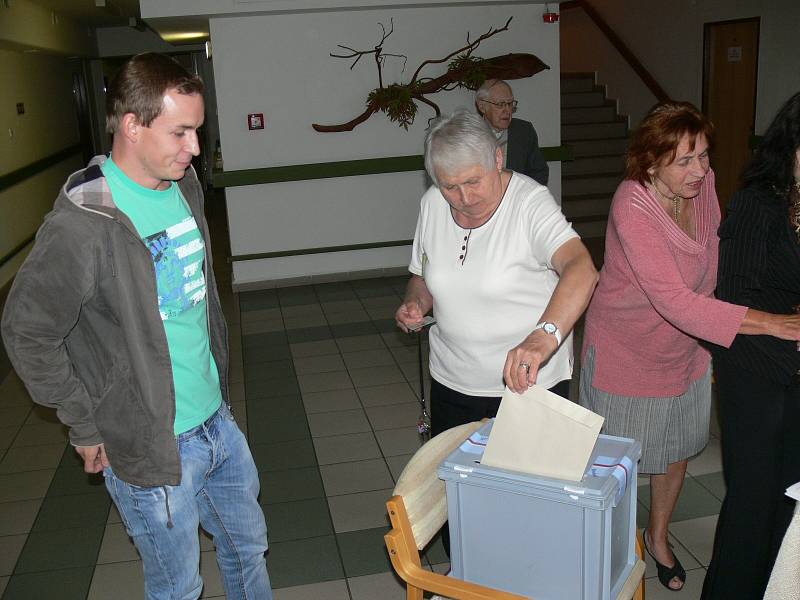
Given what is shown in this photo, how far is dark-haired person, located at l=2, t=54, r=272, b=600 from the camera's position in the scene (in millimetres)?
1724

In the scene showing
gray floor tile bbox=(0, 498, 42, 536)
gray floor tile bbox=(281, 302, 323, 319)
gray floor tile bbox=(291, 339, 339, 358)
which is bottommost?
gray floor tile bbox=(0, 498, 42, 536)

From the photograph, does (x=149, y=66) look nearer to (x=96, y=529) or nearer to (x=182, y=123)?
(x=182, y=123)

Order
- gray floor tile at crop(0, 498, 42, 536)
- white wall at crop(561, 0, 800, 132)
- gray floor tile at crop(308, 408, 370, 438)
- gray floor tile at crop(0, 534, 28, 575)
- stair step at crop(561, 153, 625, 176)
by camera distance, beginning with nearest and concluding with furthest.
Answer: gray floor tile at crop(0, 534, 28, 575)
gray floor tile at crop(0, 498, 42, 536)
gray floor tile at crop(308, 408, 370, 438)
white wall at crop(561, 0, 800, 132)
stair step at crop(561, 153, 625, 176)

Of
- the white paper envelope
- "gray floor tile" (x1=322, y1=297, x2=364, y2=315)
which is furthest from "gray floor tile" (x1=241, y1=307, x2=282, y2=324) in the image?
the white paper envelope

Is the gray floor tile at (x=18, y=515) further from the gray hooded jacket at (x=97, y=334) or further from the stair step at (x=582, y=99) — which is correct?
the stair step at (x=582, y=99)

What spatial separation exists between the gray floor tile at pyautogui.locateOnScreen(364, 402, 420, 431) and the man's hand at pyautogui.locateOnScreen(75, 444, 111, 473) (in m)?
2.57

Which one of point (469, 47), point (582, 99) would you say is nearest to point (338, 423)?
point (469, 47)

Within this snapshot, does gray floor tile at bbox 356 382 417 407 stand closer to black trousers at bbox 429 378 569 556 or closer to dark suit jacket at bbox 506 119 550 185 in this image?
dark suit jacket at bbox 506 119 550 185

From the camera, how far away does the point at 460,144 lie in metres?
2.07

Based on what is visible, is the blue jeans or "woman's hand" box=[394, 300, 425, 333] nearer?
the blue jeans

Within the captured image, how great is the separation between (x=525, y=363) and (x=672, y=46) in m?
9.16

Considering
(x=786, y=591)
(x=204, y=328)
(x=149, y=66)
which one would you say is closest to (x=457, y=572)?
(x=786, y=591)

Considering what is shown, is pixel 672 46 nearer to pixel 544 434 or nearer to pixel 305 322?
pixel 305 322

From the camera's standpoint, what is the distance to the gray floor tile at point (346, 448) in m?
4.06
